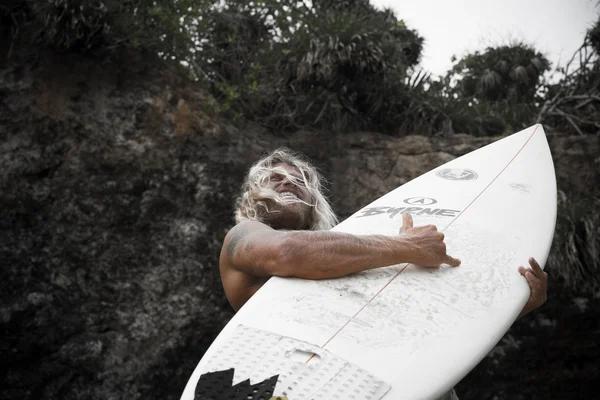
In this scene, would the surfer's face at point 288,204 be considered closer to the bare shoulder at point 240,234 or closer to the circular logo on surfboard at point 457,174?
the bare shoulder at point 240,234

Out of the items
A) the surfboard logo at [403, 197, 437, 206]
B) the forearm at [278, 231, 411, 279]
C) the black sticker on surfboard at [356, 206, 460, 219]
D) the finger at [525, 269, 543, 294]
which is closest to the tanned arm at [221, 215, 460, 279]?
the forearm at [278, 231, 411, 279]

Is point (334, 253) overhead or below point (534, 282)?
overhead

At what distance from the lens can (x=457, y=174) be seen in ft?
9.74

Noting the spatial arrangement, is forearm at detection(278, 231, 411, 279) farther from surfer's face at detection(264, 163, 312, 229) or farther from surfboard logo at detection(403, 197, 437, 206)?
surfboard logo at detection(403, 197, 437, 206)

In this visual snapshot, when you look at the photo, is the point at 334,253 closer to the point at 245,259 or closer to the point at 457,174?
the point at 245,259

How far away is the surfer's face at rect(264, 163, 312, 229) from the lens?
A: 6.61ft

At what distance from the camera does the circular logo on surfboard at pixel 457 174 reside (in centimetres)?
290

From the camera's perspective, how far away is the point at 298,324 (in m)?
1.61

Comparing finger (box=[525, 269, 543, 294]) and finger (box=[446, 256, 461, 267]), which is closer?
finger (box=[446, 256, 461, 267])

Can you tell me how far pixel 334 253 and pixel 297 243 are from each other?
5.3 inches

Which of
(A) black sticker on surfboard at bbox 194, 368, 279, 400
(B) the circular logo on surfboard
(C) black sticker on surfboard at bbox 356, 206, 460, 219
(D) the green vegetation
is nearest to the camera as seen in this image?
(A) black sticker on surfboard at bbox 194, 368, 279, 400

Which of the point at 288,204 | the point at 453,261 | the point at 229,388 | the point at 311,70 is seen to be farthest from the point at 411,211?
the point at 311,70

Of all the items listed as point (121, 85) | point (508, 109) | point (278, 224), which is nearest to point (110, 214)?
point (121, 85)

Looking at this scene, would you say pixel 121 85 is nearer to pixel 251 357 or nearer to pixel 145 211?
pixel 145 211
